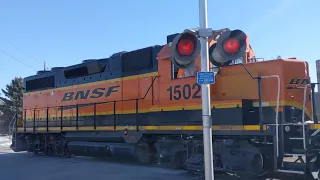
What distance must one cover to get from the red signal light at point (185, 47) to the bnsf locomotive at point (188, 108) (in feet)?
0.06

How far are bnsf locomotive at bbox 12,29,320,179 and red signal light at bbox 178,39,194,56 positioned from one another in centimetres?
2

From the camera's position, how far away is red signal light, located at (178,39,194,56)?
19.3 feet

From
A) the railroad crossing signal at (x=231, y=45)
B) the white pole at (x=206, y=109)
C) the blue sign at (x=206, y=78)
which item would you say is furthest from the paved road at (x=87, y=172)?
the railroad crossing signal at (x=231, y=45)

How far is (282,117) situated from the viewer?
8.62 meters

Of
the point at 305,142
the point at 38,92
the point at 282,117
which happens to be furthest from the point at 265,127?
the point at 38,92

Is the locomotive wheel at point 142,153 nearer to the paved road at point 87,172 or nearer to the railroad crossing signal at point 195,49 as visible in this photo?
the paved road at point 87,172

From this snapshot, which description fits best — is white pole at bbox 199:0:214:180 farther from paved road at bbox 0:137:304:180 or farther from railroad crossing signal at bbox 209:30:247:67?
paved road at bbox 0:137:304:180

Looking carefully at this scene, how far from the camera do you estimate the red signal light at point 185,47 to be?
232 inches

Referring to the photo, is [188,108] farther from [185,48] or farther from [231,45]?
[231,45]

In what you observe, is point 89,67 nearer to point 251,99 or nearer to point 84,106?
point 84,106

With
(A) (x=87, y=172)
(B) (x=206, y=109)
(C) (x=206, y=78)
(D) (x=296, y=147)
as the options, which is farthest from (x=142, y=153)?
(C) (x=206, y=78)

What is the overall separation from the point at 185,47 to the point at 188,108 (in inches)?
180

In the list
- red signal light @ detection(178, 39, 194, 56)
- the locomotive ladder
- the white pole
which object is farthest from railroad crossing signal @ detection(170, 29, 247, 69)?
the locomotive ladder

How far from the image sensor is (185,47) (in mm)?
5918
